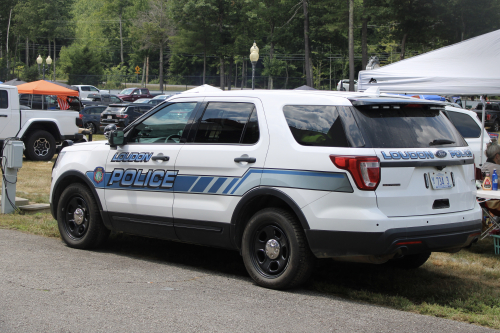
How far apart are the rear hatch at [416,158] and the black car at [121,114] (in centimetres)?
2374

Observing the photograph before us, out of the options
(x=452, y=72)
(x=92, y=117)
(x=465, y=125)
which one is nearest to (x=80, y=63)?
(x=92, y=117)

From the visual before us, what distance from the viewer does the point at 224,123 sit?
5.73 m

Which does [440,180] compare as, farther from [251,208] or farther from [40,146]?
[40,146]

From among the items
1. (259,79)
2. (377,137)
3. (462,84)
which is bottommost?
(377,137)

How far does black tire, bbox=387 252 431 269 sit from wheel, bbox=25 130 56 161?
12.7m

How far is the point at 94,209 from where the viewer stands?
6711mm

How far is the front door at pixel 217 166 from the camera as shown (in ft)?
17.7

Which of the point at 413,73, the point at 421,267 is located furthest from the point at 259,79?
the point at 421,267

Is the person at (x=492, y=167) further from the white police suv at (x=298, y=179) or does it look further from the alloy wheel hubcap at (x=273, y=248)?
the alloy wheel hubcap at (x=273, y=248)

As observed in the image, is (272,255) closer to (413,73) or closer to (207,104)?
(207,104)

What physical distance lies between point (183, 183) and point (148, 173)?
0.54 meters

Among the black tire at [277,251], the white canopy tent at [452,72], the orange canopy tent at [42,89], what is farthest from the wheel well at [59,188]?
the orange canopy tent at [42,89]

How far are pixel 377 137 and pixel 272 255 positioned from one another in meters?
1.41

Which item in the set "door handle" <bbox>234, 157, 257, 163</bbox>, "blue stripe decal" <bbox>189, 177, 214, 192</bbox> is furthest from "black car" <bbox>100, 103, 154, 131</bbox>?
"door handle" <bbox>234, 157, 257, 163</bbox>
